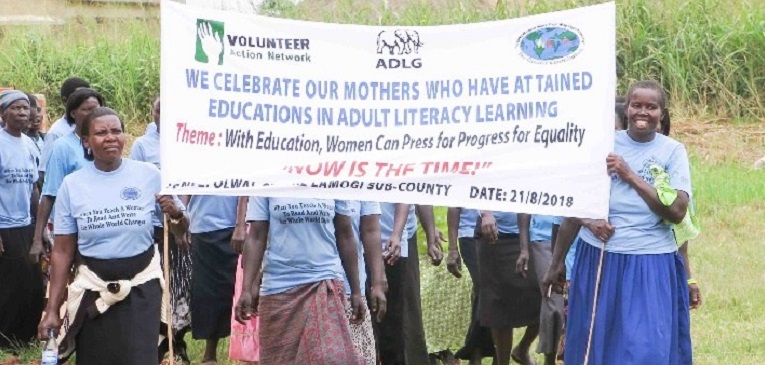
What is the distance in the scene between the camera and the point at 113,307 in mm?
6918

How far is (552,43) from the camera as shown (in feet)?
21.4

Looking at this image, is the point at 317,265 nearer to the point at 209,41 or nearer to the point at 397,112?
the point at 397,112

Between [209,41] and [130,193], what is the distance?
812mm

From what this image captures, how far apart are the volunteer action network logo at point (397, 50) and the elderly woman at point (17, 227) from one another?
370 cm

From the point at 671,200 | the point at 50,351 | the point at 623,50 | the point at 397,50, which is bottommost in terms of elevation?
the point at 50,351

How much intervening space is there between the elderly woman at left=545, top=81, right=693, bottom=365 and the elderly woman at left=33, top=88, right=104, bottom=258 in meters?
3.00

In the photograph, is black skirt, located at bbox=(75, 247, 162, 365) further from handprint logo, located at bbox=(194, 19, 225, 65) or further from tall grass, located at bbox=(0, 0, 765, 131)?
tall grass, located at bbox=(0, 0, 765, 131)

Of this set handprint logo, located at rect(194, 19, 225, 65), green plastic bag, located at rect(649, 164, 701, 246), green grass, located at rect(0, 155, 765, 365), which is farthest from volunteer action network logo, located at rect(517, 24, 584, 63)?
green grass, located at rect(0, 155, 765, 365)

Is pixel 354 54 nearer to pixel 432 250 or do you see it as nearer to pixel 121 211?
pixel 121 211

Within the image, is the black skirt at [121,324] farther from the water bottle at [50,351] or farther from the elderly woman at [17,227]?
the elderly woman at [17,227]

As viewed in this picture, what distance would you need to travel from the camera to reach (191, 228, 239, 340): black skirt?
9.18 m

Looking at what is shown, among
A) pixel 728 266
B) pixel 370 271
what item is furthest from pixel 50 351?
pixel 728 266

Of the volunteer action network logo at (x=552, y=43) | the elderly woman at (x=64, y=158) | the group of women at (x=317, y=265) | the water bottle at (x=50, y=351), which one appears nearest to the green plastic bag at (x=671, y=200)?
the group of women at (x=317, y=265)

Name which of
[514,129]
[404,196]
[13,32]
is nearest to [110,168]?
[404,196]
